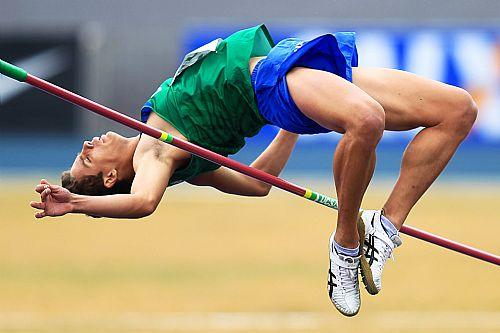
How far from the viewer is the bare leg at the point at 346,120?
713 centimetres

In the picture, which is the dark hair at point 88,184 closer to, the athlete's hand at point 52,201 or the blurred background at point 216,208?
the athlete's hand at point 52,201

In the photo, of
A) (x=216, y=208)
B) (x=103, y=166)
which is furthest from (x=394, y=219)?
(x=216, y=208)

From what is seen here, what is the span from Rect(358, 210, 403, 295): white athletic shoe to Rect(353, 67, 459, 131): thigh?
2.00 ft

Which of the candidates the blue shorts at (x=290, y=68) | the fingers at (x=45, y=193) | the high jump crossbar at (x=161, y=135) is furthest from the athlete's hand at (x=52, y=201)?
the blue shorts at (x=290, y=68)

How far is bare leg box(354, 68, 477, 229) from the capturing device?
7.55 meters

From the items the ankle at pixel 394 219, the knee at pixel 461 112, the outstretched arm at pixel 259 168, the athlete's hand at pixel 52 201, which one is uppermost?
the knee at pixel 461 112

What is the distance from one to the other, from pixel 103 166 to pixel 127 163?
149mm

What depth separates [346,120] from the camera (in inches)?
281

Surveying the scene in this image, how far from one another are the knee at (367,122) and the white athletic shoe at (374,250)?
2.65 feet

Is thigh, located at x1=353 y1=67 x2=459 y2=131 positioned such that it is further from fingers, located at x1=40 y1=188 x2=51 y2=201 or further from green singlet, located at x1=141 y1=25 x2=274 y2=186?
fingers, located at x1=40 y1=188 x2=51 y2=201

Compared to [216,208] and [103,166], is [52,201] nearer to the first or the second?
[103,166]

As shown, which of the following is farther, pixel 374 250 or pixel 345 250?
pixel 374 250

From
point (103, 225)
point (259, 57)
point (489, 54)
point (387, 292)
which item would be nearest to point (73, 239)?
point (103, 225)

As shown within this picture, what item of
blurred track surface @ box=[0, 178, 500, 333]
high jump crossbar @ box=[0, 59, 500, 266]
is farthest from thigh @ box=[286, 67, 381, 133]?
blurred track surface @ box=[0, 178, 500, 333]
